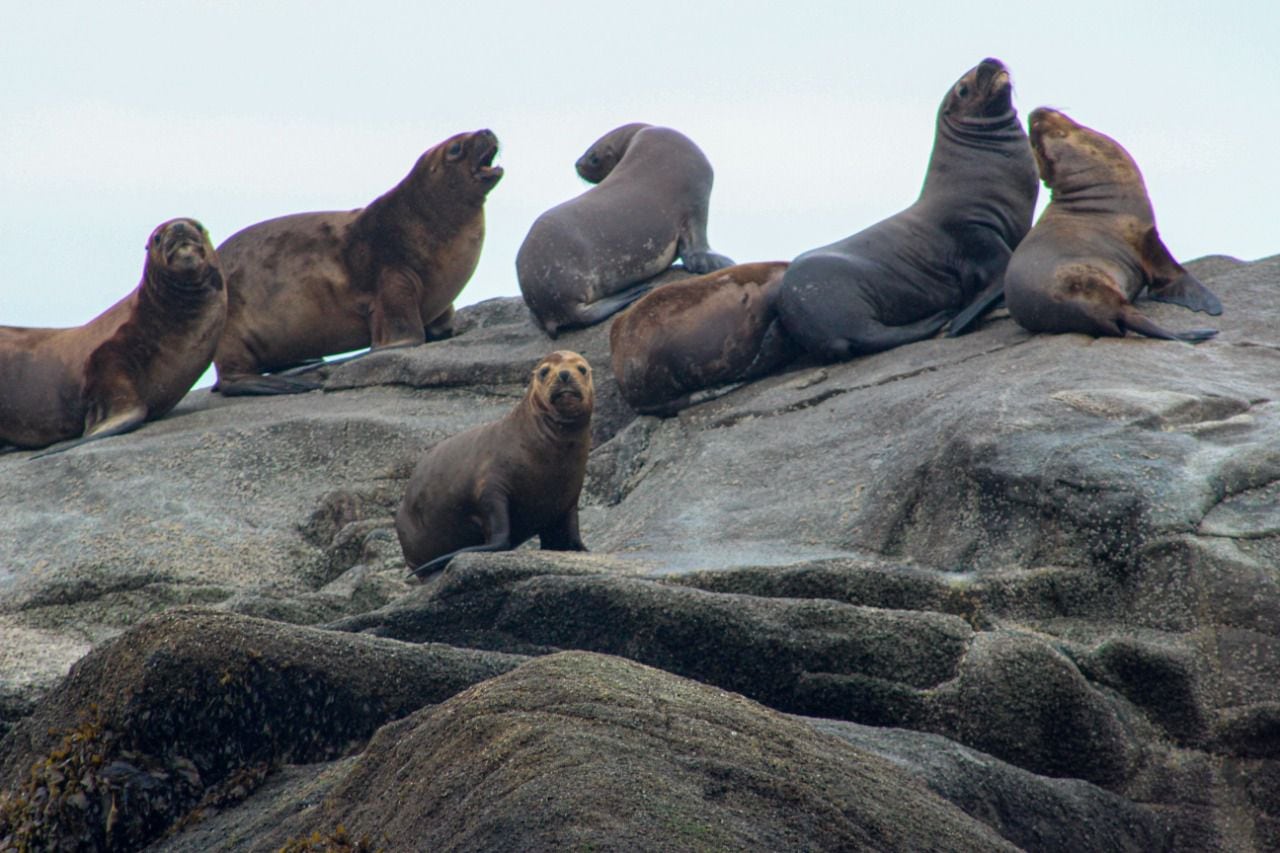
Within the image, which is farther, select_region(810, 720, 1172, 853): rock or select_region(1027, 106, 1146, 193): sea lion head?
select_region(1027, 106, 1146, 193): sea lion head

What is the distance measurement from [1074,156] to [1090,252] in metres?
0.98

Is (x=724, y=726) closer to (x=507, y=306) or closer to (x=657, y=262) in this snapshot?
(x=657, y=262)

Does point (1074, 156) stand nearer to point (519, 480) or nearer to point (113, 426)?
point (519, 480)

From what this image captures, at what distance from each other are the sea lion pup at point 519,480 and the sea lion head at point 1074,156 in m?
3.12

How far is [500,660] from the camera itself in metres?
4.40

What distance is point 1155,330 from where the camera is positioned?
302 inches

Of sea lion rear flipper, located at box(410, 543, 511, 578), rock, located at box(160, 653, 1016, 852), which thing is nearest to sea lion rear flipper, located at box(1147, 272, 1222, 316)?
sea lion rear flipper, located at box(410, 543, 511, 578)

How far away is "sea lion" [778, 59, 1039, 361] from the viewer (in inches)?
364

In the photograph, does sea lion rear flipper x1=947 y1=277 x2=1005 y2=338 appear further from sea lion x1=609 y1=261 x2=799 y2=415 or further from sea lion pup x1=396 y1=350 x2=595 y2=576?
sea lion pup x1=396 y1=350 x2=595 y2=576

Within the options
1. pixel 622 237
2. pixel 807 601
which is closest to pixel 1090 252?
pixel 807 601

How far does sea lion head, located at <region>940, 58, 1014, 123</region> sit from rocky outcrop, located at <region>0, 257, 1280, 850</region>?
162cm

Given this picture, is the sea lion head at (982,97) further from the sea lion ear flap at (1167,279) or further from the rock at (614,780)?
the rock at (614,780)

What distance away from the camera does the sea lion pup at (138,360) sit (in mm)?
10617

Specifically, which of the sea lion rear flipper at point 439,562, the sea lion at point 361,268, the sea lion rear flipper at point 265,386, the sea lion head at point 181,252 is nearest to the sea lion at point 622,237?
the sea lion at point 361,268
